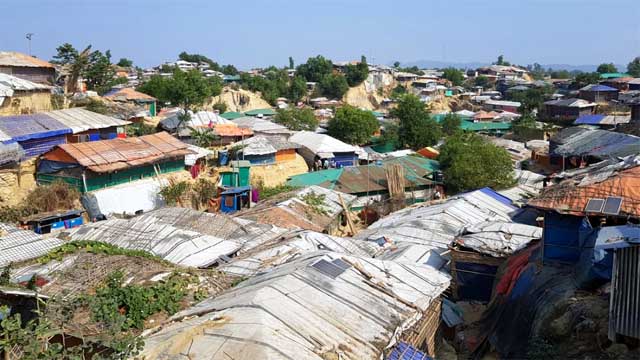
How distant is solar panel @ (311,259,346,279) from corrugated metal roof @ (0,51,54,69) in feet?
72.4

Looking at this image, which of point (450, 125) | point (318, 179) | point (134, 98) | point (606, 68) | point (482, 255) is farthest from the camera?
point (606, 68)

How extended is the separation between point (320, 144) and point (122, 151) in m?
12.3

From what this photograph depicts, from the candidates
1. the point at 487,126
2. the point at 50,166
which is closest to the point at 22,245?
the point at 50,166

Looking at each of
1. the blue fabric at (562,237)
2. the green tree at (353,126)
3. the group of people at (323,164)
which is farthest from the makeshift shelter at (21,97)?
the blue fabric at (562,237)

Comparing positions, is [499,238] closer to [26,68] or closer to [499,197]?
[499,197]

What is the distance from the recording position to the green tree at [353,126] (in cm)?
3641

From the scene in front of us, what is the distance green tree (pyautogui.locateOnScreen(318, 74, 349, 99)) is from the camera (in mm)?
63531

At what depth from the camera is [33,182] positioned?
19203mm

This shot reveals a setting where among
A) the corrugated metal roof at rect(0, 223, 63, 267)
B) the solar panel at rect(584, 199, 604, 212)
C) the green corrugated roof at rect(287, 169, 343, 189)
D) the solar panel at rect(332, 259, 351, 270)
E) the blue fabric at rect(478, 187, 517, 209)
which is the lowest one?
the green corrugated roof at rect(287, 169, 343, 189)

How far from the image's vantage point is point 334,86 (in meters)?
63.7

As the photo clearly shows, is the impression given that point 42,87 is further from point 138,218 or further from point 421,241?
point 421,241

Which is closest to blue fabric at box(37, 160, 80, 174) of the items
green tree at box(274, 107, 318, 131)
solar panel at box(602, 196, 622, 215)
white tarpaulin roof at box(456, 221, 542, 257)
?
white tarpaulin roof at box(456, 221, 542, 257)

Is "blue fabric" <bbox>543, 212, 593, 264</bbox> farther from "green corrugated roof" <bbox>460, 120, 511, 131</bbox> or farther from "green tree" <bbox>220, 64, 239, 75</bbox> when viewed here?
"green tree" <bbox>220, 64, 239, 75</bbox>

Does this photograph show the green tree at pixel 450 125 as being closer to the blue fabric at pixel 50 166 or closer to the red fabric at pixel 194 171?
the red fabric at pixel 194 171
